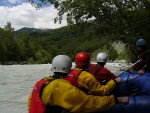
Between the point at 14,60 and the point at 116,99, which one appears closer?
the point at 116,99

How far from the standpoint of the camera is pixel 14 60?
142 m

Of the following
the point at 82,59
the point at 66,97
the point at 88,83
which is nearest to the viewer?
the point at 66,97

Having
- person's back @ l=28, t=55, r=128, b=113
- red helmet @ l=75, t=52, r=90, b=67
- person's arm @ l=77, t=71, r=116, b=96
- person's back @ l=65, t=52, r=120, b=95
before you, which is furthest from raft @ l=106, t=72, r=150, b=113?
person's back @ l=28, t=55, r=128, b=113

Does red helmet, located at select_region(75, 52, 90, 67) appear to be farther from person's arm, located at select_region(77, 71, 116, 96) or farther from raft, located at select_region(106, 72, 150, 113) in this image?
raft, located at select_region(106, 72, 150, 113)

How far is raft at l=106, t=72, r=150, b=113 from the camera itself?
588cm

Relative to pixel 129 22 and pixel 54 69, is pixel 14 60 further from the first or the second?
pixel 54 69

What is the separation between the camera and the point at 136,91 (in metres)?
Result: 7.82

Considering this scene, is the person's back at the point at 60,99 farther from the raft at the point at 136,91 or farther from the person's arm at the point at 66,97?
the raft at the point at 136,91

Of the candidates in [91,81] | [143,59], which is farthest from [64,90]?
[143,59]

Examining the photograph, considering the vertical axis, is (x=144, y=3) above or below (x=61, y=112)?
above

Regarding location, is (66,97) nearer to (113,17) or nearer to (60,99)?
(60,99)

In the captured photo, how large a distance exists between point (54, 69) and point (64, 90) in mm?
485

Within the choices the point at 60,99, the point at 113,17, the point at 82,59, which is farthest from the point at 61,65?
the point at 113,17

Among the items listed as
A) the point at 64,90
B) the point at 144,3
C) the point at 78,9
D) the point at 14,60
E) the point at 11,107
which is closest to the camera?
the point at 64,90
